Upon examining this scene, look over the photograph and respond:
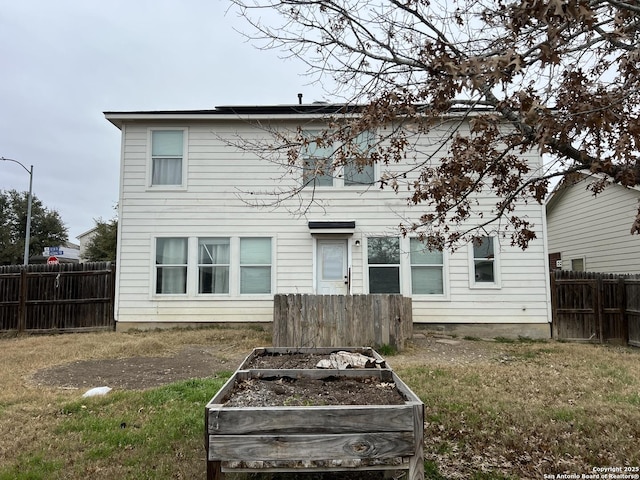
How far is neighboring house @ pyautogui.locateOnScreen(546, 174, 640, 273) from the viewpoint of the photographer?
1283 centimetres

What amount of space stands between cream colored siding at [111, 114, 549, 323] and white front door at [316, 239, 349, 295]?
0.71ft

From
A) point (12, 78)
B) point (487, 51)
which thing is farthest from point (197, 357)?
point (12, 78)

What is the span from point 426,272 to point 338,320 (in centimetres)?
361

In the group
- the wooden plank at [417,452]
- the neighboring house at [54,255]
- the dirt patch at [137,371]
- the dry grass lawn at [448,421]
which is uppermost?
the neighboring house at [54,255]

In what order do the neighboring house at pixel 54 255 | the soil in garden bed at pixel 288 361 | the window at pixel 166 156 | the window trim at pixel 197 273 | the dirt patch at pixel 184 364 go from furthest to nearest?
1. the neighboring house at pixel 54 255
2. the window at pixel 166 156
3. the window trim at pixel 197 273
4. the dirt patch at pixel 184 364
5. the soil in garden bed at pixel 288 361

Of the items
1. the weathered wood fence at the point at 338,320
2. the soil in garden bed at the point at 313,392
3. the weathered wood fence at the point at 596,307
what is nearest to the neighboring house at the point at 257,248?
the weathered wood fence at the point at 596,307

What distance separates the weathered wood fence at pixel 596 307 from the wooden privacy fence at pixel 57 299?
11.7 metres

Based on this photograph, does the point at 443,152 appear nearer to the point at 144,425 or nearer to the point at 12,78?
the point at 144,425

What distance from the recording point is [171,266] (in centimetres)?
1097

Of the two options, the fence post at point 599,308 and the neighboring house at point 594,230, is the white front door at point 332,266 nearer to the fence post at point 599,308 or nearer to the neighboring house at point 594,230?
the fence post at point 599,308

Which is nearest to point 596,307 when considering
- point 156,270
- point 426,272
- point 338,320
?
point 426,272

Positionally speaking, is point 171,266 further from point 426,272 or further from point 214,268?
point 426,272

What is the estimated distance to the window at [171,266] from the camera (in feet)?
36.0

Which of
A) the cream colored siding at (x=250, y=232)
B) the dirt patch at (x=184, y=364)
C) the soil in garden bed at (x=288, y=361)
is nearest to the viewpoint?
the soil in garden bed at (x=288, y=361)
